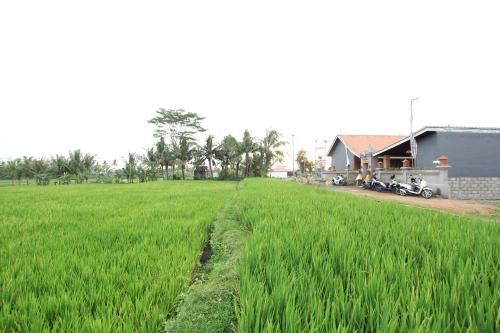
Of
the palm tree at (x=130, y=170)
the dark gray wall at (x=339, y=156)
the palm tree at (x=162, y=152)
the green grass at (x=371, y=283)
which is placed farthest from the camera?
the palm tree at (x=162, y=152)

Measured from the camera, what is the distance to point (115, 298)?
4.76ft

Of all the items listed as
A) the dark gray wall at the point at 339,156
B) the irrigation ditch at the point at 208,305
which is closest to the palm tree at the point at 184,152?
the dark gray wall at the point at 339,156

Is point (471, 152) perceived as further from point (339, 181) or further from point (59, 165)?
point (59, 165)

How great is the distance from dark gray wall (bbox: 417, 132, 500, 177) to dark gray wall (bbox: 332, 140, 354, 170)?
9.63 meters

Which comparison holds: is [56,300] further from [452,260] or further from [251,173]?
[251,173]

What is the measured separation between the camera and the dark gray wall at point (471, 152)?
10211 mm

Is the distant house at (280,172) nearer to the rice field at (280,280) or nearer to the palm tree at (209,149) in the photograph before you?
the palm tree at (209,149)

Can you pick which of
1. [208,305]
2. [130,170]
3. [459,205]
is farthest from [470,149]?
[130,170]

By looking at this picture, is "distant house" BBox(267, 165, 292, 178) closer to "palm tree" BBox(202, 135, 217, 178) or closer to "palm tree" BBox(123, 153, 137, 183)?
"palm tree" BBox(202, 135, 217, 178)

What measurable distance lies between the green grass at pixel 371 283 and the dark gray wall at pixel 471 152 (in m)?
10.2

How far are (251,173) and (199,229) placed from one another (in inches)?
1083

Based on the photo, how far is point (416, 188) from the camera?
977 cm

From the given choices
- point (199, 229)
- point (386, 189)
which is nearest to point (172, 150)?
point (386, 189)

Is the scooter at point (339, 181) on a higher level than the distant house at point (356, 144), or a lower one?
lower
